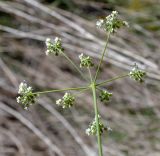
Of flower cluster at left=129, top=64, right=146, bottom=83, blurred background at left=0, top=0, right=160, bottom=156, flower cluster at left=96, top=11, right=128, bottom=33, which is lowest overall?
flower cluster at left=129, top=64, right=146, bottom=83

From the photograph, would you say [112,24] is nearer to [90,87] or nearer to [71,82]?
[90,87]

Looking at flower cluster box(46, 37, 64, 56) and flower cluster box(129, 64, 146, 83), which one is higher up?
flower cluster box(46, 37, 64, 56)

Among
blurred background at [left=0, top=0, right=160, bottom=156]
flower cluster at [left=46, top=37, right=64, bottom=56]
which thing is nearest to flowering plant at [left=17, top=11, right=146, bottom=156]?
flower cluster at [left=46, top=37, right=64, bottom=56]

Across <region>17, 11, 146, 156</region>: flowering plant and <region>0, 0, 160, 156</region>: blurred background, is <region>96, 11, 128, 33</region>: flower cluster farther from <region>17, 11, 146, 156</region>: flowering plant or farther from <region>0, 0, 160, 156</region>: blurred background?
<region>0, 0, 160, 156</region>: blurred background

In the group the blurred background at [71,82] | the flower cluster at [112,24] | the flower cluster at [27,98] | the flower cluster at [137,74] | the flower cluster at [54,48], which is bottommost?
the flower cluster at [27,98]

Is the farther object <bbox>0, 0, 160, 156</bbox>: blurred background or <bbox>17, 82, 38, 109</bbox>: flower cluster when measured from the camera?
<bbox>0, 0, 160, 156</bbox>: blurred background

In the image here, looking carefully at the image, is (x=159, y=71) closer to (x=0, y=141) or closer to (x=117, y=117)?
(x=117, y=117)

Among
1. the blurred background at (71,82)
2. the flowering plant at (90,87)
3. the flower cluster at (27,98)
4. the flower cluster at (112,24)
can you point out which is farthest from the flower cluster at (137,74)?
the blurred background at (71,82)

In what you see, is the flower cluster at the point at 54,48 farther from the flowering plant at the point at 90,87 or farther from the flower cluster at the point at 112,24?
the flower cluster at the point at 112,24

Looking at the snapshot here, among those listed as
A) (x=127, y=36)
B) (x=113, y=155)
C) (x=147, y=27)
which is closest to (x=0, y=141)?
(x=113, y=155)
